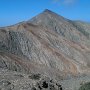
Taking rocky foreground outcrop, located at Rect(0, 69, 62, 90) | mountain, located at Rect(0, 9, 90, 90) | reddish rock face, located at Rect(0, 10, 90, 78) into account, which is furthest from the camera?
reddish rock face, located at Rect(0, 10, 90, 78)

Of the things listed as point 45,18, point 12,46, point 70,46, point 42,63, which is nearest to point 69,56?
point 70,46

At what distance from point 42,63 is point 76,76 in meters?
7.22

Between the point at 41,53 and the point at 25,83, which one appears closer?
the point at 25,83

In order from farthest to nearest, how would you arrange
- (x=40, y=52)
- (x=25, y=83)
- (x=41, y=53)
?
(x=40, y=52) → (x=41, y=53) → (x=25, y=83)

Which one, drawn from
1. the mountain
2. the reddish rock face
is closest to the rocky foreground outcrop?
the mountain

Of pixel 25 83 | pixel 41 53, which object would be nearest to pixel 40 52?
pixel 41 53

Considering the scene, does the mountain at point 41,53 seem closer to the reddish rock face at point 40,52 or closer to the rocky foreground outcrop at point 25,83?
the reddish rock face at point 40,52

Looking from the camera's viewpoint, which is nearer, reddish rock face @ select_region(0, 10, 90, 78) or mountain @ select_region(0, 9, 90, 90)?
mountain @ select_region(0, 9, 90, 90)

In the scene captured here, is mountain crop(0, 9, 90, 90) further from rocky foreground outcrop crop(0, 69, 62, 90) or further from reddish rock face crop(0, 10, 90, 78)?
rocky foreground outcrop crop(0, 69, 62, 90)

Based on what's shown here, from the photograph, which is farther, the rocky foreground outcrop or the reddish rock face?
the reddish rock face

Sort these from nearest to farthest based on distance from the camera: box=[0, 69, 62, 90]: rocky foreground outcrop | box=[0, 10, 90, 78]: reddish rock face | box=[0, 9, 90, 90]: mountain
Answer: box=[0, 69, 62, 90]: rocky foreground outcrop < box=[0, 9, 90, 90]: mountain < box=[0, 10, 90, 78]: reddish rock face

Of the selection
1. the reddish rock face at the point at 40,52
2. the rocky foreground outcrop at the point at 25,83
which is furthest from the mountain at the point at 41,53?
the rocky foreground outcrop at the point at 25,83

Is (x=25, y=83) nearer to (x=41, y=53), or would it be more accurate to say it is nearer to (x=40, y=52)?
(x=41, y=53)

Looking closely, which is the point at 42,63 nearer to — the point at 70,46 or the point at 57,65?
the point at 57,65
